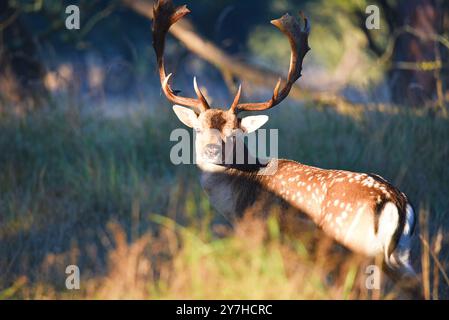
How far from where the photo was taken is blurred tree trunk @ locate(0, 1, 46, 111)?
29.9 ft

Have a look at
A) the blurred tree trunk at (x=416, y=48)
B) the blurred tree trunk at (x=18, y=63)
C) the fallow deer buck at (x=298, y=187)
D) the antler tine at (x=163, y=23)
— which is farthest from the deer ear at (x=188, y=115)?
the blurred tree trunk at (x=416, y=48)

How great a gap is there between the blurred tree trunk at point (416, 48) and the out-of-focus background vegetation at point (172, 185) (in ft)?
0.08

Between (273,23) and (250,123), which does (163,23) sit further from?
(250,123)

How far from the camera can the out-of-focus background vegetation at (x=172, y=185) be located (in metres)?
4.43

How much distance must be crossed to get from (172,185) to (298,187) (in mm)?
1824

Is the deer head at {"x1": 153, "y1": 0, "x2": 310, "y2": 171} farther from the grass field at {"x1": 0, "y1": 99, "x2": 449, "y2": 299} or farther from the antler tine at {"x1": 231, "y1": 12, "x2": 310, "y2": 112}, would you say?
the grass field at {"x1": 0, "y1": 99, "x2": 449, "y2": 299}

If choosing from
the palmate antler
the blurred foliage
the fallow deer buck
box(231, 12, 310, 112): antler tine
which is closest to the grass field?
the fallow deer buck

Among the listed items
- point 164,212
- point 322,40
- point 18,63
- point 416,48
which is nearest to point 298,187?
point 164,212

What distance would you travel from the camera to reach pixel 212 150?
5.62 metres

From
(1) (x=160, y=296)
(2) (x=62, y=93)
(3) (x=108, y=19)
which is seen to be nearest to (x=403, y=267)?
(1) (x=160, y=296)

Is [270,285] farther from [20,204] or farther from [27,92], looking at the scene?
[27,92]

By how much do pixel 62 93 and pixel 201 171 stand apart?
3266 mm

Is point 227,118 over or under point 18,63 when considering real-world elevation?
under
